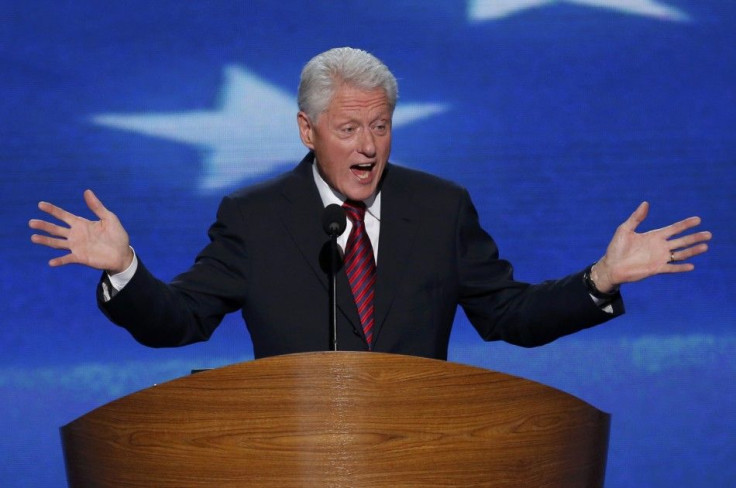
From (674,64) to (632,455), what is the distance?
1101mm

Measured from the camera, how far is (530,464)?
64.1 inches

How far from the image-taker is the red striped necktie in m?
2.27

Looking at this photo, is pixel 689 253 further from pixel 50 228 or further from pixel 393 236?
pixel 50 228

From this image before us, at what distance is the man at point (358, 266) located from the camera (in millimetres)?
2258

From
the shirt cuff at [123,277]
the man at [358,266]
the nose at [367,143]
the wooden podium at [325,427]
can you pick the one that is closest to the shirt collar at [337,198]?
the man at [358,266]

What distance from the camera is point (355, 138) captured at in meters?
2.32

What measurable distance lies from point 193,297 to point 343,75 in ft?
Answer: 1.69

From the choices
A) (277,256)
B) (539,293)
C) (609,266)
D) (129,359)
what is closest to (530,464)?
(609,266)

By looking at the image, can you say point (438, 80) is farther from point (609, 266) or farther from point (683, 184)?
point (609, 266)

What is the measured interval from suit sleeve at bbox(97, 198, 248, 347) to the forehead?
306mm

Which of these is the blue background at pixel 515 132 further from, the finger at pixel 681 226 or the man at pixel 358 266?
the finger at pixel 681 226

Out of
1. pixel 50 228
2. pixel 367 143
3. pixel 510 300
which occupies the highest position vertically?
pixel 367 143

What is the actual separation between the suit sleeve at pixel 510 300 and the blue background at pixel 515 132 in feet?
2.99

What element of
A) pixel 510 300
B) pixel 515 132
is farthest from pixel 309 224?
pixel 515 132
